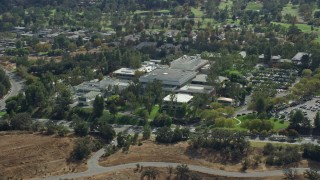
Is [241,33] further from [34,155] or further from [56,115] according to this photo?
[34,155]

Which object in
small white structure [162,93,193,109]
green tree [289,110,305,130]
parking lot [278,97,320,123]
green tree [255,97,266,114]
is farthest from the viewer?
small white structure [162,93,193,109]

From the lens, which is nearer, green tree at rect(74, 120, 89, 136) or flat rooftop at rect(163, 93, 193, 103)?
green tree at rect(74, 120, 89, 136)

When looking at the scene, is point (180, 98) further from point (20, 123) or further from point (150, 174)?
point (150, 174)

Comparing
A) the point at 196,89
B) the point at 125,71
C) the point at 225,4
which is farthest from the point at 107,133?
the point at 225,4

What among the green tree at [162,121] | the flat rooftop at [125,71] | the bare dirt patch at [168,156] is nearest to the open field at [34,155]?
the bare dirt patch at [168,156]

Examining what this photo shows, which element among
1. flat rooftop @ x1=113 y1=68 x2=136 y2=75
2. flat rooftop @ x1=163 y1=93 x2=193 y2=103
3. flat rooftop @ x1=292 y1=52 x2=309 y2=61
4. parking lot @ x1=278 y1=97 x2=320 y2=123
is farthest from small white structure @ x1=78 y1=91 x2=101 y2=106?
flat rooftop @ x1=292 y1=52 x2=309 y2=61

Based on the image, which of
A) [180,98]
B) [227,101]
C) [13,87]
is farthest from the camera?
[13,87]

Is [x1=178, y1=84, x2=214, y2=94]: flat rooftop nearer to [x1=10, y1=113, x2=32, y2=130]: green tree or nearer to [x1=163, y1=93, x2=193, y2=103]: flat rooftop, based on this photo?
[x1=163, y1=93, x2=193, y2=103]: flat rooftop
